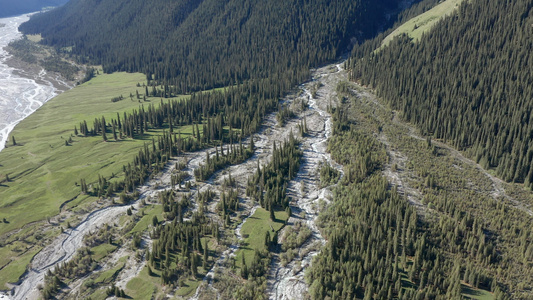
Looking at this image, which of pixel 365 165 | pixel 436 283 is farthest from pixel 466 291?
pixel 365 165

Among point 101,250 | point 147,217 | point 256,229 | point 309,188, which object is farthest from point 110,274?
point 309,188

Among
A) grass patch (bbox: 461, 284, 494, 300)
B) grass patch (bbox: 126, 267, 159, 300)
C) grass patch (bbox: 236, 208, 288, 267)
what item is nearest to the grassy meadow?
grass patch (bbox: 126, 267, 159, 300)

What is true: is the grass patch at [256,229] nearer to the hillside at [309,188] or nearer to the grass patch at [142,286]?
the hillside at [309,188]

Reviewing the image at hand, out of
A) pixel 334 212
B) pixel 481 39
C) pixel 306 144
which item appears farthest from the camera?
pixel 481 39

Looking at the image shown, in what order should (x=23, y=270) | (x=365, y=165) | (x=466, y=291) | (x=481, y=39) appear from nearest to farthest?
1. (x=466, y=291)
2. (x=23, y=270)
3. (x=365, y=165)
4. (x=481, y=39)

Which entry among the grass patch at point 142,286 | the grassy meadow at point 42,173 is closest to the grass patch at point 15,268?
the grassy meadow at point 42,173

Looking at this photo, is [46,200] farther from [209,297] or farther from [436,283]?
[436,283]

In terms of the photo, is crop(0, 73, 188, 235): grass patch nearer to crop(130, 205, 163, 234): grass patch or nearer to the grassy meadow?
the grassy meadow
